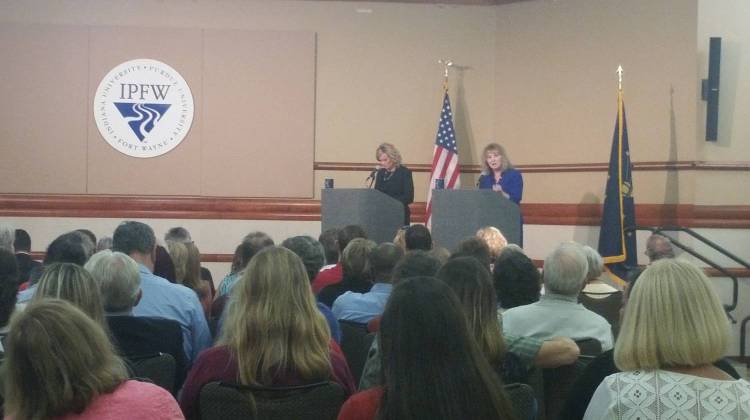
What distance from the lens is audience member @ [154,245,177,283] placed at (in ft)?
16.2

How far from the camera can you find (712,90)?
7.97 m

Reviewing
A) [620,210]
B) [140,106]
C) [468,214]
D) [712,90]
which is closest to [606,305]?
[468,214]

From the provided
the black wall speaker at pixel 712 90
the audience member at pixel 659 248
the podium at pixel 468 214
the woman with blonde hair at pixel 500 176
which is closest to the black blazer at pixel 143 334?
the audience member at pixel 659 248

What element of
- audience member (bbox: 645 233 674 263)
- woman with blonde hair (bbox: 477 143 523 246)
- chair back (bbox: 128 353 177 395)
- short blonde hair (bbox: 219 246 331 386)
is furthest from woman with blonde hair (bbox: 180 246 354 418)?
woman with blonde hair (bbox: 477 143 523 246)

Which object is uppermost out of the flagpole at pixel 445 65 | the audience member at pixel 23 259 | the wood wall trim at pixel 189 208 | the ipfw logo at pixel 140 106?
the flagpole at pixel 445 65

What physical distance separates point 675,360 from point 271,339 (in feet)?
3.70

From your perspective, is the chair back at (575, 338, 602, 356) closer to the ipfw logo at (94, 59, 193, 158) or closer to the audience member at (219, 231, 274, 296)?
Result: the audience member at (219, 231, 274, 296)

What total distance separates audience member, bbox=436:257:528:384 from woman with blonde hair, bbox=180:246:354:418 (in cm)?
41

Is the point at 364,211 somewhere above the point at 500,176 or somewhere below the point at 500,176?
below

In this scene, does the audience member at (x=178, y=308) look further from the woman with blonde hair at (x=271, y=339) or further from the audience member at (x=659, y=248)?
the audience member at (x=659, y=248)

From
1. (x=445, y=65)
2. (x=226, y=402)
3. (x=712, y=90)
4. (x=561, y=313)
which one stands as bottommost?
(x=226, y=402)

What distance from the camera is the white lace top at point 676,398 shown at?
2080 millimetres

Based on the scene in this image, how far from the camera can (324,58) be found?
961 cm

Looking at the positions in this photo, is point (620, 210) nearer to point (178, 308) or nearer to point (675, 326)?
point (178, 308)
